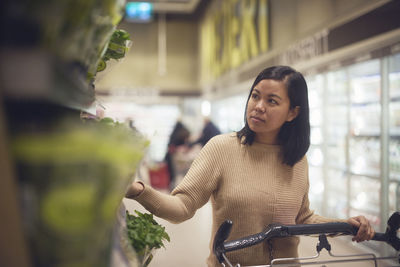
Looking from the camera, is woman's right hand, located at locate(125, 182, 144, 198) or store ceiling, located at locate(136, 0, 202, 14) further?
store ceiling, located at locate(136, 0, 202, 14)

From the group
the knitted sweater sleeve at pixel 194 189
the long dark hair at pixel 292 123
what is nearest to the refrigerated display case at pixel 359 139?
the long dark hair at pixel 292 123

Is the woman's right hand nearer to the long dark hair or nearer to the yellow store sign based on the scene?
the long dark hair

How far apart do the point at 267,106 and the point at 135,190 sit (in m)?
0.67

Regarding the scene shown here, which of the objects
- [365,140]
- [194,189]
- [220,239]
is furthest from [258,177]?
[365,140]

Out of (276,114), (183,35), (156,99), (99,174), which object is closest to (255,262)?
(276,114)

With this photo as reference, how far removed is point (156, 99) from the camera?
1431cm

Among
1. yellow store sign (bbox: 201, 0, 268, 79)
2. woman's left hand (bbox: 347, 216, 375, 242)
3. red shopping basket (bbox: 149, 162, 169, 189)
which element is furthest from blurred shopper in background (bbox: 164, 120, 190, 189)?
woman's left hand (bbox: 347, 216, 375, 242)

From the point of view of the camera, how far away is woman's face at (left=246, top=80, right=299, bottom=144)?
5.47ft

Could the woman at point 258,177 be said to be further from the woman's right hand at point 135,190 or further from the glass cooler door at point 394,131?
the glass cooler door at point 394,131

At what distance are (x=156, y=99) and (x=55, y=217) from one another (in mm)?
13885

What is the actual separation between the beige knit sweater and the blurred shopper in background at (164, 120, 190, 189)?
825 cm

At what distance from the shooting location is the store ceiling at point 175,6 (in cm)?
1350

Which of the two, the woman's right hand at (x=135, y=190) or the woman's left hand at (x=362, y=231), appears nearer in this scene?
the woman's right hand at (x=135, y=190)

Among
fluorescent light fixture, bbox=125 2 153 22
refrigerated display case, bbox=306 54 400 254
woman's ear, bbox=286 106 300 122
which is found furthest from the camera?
fluorescent light fixture, bbox=125 2 153 22
